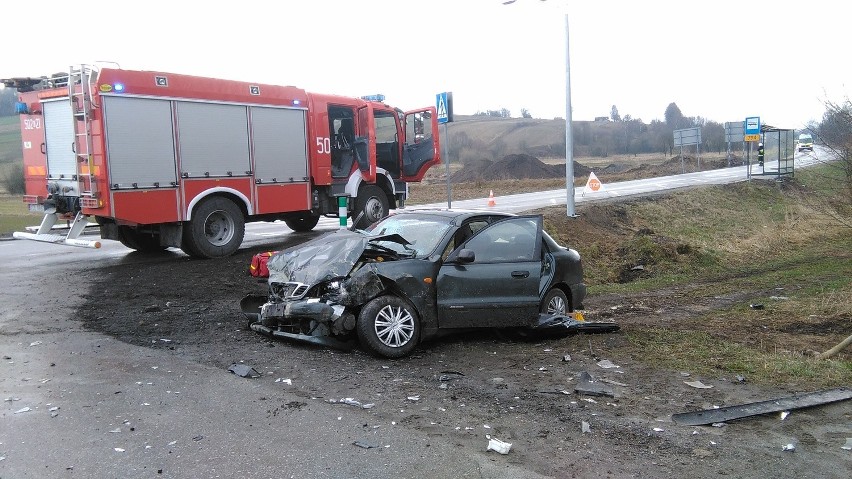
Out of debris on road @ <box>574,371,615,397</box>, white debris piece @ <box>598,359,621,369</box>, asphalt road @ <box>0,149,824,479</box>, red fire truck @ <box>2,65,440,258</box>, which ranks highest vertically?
red fire truck @ <box>2,65,440,258</box>

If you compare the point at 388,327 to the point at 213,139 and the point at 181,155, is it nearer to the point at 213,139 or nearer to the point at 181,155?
the point at 181,155

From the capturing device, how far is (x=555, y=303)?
8969mm

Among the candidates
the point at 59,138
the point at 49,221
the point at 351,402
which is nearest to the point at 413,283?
the point at 351,402

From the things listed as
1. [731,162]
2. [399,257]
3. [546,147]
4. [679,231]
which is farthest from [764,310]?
[546,147]

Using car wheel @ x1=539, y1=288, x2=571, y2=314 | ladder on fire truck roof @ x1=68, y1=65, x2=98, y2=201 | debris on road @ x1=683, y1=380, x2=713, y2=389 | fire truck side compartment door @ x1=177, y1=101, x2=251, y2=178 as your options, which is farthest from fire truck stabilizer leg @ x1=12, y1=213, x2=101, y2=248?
debris on road @ x1=683, y1=380, x2=713, y2=389

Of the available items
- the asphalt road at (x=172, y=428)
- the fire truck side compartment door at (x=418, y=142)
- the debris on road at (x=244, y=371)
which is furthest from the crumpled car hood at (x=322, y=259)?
the fire truck side compartment door at (x=418, y=142)

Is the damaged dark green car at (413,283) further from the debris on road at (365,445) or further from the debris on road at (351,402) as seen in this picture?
the debris on road at (365,445)

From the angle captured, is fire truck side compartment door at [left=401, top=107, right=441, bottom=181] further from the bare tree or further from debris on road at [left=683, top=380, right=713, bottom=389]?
debris on road at [left=683, top=380, right=713, bottom=389]

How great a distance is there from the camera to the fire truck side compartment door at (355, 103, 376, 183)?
16141mm

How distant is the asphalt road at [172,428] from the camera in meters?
4.57

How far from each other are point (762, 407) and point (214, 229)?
404 inches

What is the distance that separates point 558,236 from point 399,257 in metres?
11.8

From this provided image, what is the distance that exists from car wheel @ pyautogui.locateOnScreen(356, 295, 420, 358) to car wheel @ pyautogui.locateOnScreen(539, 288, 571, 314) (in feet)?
6.44

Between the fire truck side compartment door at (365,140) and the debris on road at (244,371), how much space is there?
388 inches
